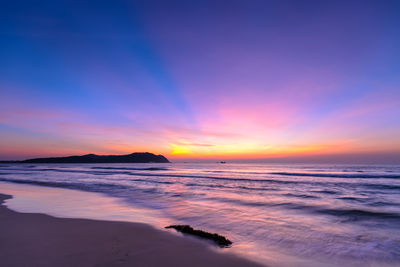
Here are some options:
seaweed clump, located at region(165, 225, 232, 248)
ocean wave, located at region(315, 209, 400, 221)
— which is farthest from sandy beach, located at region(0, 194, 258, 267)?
ocean wave, located at region(315, 209, 400, 221)

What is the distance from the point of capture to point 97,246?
4.96 metres

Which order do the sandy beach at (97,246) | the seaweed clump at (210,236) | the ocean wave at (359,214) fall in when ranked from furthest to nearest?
the ocean wave at (359,214) → the seaweed clump at (210,236) → the sandy beach at (97,246)

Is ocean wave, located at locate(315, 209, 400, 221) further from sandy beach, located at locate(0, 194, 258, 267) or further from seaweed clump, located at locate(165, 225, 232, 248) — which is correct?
sandy beach, located at locate(0, 194, 258, 267)

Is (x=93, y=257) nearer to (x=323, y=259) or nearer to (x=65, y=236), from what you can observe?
(x=65, y=236)

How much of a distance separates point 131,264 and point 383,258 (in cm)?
552

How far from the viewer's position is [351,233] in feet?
22.0

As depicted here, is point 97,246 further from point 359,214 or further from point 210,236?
point 359,214

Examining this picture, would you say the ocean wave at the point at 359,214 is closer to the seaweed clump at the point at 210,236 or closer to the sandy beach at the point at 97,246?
the seaweed clump at the point at 210,236

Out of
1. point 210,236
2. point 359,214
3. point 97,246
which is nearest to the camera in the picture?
point 97,246

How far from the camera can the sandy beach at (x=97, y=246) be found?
4203mm

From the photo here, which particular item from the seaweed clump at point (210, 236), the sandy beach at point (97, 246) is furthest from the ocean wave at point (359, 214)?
the sandy beach at point (97, 246)

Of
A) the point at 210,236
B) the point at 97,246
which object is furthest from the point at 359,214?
the point at 97,246

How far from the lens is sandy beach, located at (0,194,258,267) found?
4.20 m

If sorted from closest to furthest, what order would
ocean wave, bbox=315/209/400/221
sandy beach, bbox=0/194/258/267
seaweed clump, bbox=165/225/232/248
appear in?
sandy beach, bbox=0/194/258/267 → seaweed clump, bbox=165/225/232/248 → ocean wave, bbox=315/209/400/221
